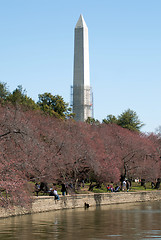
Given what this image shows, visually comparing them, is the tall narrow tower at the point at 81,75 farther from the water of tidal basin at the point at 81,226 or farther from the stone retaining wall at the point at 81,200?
the water of tidal basin at the point at 81,226

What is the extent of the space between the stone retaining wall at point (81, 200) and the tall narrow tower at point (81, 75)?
5353cm

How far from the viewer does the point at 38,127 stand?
5981 centimetres

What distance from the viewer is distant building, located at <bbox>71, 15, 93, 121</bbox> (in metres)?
114

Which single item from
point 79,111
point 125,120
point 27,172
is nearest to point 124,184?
point 27,172

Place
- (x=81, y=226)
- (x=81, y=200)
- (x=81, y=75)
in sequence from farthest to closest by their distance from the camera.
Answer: (x=81, y=75), (x=81, y=200), (x=81, y=226)

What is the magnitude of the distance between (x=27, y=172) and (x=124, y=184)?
24462mm

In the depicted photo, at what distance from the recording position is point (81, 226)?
34531mm

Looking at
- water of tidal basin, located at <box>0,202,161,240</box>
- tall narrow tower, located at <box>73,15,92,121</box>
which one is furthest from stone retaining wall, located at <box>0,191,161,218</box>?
tall narrow tower, located at <box>73,15,92,121</box>

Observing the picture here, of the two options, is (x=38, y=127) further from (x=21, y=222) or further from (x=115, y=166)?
(x=21, y=222)

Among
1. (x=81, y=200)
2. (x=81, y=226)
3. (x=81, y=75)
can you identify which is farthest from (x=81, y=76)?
(x=81, y=226)

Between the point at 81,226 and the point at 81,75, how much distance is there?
85.9 meters

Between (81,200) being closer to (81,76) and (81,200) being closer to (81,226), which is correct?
(81,226)

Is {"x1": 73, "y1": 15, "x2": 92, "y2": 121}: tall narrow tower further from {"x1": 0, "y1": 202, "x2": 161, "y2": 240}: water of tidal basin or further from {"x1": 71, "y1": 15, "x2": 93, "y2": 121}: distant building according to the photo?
{"x1": 0, "y1": 202, "x2": 161, "y2": 240}: water of tidal basin

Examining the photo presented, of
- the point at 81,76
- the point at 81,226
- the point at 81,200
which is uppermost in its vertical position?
the point at 81,76
